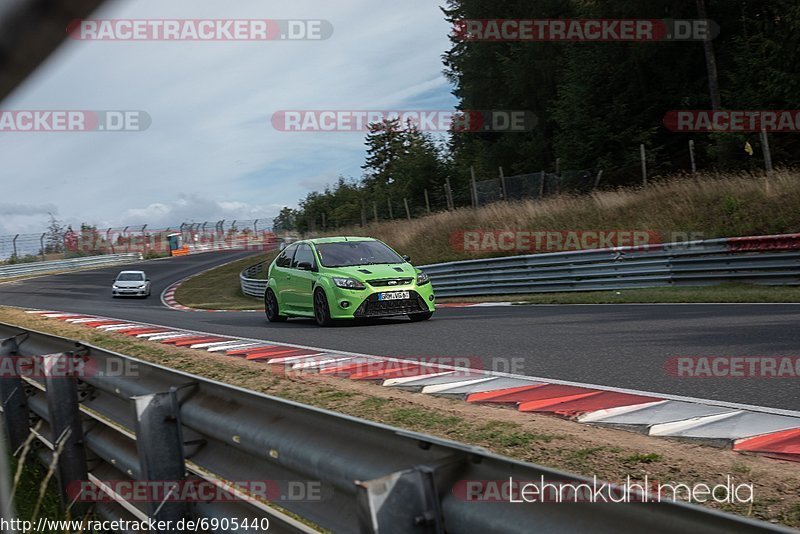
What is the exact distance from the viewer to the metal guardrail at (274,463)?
1.84 meters

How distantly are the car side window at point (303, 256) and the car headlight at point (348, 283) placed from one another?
1062 millimetres

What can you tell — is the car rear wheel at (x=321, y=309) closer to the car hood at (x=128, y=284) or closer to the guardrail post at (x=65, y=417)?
the guardrail post at (x=65, y=417)

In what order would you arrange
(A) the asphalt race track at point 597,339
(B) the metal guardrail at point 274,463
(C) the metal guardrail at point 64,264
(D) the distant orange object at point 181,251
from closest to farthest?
(B) the metal guardrail at point 274,463 → (A) the asphalt race track at point 597,339 → (C) the metal guardrail at point 64,264 → (D) the distant orange object at point 181,251

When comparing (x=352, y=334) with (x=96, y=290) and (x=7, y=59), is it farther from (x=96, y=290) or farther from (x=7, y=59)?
(x=96, y=290)

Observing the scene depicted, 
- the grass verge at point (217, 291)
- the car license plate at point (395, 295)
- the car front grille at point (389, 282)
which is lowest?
the grass verge at point (217, 291)

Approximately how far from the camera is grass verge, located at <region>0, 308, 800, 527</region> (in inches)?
156

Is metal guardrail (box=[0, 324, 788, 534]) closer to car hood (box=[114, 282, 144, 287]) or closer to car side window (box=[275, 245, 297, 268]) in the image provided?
car side window (box=[275, 245, 297, 268])

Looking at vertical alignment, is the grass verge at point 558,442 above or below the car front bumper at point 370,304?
below

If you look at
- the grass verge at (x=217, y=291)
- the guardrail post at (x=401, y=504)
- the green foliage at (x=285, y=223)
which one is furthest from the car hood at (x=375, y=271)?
the green foliage at (x=285, y=223)

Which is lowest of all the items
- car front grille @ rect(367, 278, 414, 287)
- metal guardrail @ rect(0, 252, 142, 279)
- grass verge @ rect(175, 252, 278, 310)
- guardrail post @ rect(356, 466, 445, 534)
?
grass verge @ rect(175, 252, 278, 310)

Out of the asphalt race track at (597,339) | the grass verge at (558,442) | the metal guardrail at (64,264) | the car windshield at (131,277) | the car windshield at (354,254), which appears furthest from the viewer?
the metal guardrail at (64,264)

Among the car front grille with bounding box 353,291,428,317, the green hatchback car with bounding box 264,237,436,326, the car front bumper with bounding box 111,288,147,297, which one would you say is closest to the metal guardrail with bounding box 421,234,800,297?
the green hatchback car with bounding box 264,237,436,326

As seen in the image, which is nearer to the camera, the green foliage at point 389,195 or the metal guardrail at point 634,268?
the metal guardrail at point 634,268

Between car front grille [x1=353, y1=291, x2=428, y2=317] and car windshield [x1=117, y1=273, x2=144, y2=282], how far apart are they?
1063 inches
